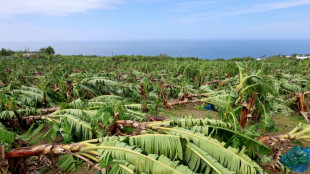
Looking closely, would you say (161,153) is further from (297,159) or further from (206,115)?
(206,115)

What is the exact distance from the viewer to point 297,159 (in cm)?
217

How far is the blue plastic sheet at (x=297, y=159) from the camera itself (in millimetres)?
2129

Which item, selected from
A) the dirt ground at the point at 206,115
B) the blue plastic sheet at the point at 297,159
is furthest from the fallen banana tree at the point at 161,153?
the dirt ground at the point at 206,115

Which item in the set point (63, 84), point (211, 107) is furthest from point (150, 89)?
point (63, 84)

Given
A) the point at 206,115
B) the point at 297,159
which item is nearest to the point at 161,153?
the point at 297,159

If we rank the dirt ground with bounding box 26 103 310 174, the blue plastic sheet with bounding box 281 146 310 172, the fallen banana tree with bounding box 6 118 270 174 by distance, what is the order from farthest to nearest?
the dirt ground with bounding box 26 103 310 174
the blue plastic sheet with bounding box 281 146 310 172
the fallen banana tree with bounding box 6 118 270 174

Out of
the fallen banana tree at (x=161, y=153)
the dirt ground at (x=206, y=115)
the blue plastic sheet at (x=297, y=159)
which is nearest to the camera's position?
the fallen banana tree at (x=161, y=153)

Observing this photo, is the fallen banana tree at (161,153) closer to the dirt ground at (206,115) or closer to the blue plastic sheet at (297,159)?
the blue plastic sheet at (297,159)

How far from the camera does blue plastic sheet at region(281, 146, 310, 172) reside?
6.98 feet

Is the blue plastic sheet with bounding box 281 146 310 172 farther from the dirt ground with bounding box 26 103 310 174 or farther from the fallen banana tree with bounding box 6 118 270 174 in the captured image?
the dirt ground with bounding box 26 103 310 174

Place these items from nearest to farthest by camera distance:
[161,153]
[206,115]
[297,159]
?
[161,153], [297,159], [206,115]

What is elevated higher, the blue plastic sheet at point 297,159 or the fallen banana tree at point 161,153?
the fallen banana tree at point 161,153

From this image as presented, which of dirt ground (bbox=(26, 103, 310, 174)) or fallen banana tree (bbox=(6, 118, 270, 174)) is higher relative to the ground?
fallen banana tree (bbox=(6, 118, 270, 174))

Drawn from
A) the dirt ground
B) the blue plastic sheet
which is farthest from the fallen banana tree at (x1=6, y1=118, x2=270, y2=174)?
the dirt ground
